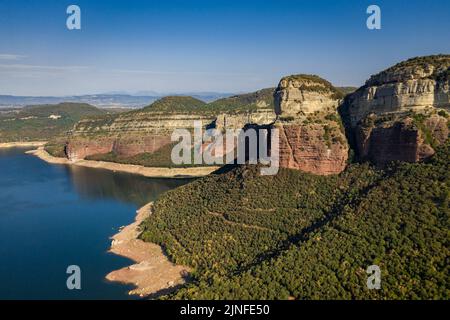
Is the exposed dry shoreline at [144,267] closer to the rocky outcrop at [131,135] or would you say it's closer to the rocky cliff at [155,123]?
the rocky cliff at [155,123]

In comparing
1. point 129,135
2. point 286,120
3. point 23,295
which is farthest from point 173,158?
point 23,295

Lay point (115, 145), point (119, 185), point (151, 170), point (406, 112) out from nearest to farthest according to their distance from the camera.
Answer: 1. point (406, 112)
2. point (119, 185)
3. point (151, 170)
4. point (115, 145)

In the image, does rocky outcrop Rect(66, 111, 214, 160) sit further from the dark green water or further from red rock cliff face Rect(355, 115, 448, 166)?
red rock cliff face Rect(355, 115, 448, 166)

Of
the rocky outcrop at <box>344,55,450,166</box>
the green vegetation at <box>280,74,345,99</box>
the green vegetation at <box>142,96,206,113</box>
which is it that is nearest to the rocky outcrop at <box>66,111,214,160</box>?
the green vegetation at <box>142,96,206,113</box>

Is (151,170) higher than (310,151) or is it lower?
lower

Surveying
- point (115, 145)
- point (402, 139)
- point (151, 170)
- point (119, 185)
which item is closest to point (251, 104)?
point (151, 170)

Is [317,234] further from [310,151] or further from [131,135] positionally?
[131,135]

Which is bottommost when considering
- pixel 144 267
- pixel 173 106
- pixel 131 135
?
pixel 144 267

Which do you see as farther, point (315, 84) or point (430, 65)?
point (315, 84)
